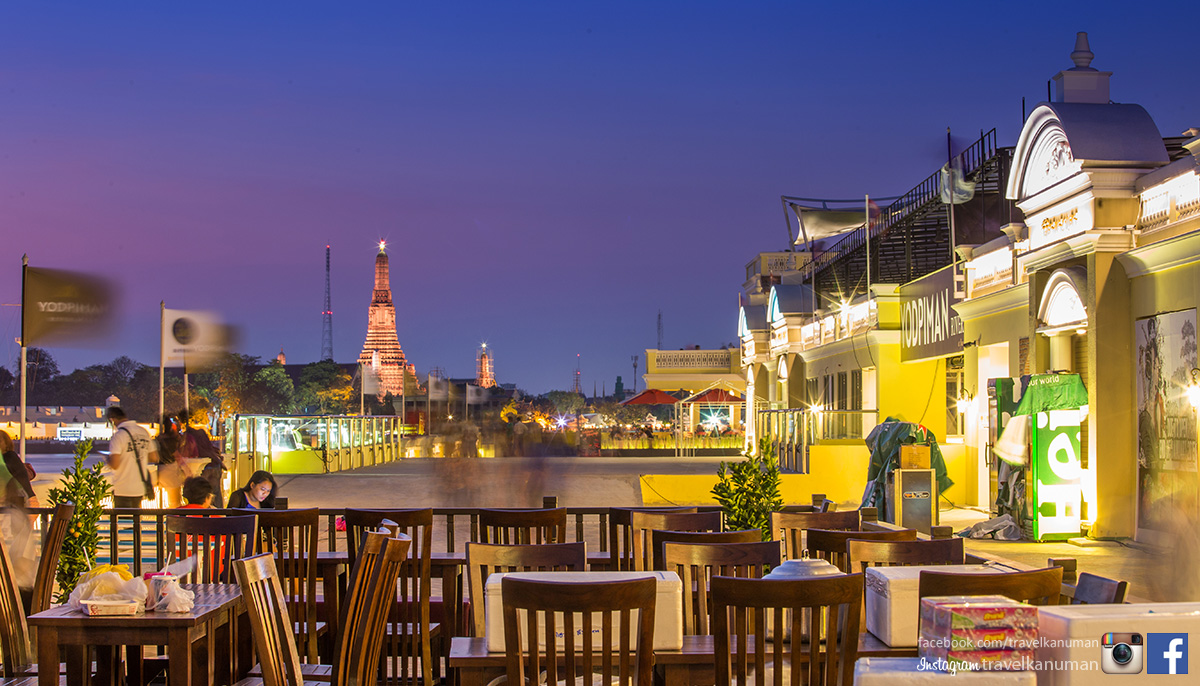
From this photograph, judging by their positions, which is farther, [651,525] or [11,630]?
[651,525]

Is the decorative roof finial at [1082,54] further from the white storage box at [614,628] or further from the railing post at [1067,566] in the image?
the white storage box at [614,628]

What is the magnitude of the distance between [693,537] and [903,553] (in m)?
0.95

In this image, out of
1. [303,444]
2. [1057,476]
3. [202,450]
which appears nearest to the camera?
[202,450]

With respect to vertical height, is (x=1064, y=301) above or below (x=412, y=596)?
above

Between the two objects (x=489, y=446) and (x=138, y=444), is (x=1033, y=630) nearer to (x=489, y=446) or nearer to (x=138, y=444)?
(x=138, y=444)

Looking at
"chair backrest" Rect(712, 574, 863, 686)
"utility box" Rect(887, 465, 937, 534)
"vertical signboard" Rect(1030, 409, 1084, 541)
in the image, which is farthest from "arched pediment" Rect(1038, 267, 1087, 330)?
"chair backrest" Rect(712, 574, 863, 686)

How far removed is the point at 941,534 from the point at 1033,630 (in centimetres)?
343

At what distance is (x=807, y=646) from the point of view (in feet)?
13.8

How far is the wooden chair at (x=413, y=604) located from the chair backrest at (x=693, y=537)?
118 centimetres

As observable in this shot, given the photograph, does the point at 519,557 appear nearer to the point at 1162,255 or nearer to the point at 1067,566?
the point at 1067,566

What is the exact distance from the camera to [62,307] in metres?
13.5

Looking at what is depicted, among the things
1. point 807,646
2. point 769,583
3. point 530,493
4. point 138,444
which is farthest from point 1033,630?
point 530,493

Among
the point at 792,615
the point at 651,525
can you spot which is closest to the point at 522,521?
the point at 651,525

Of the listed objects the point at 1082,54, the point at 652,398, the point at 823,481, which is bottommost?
the point at 823,481
